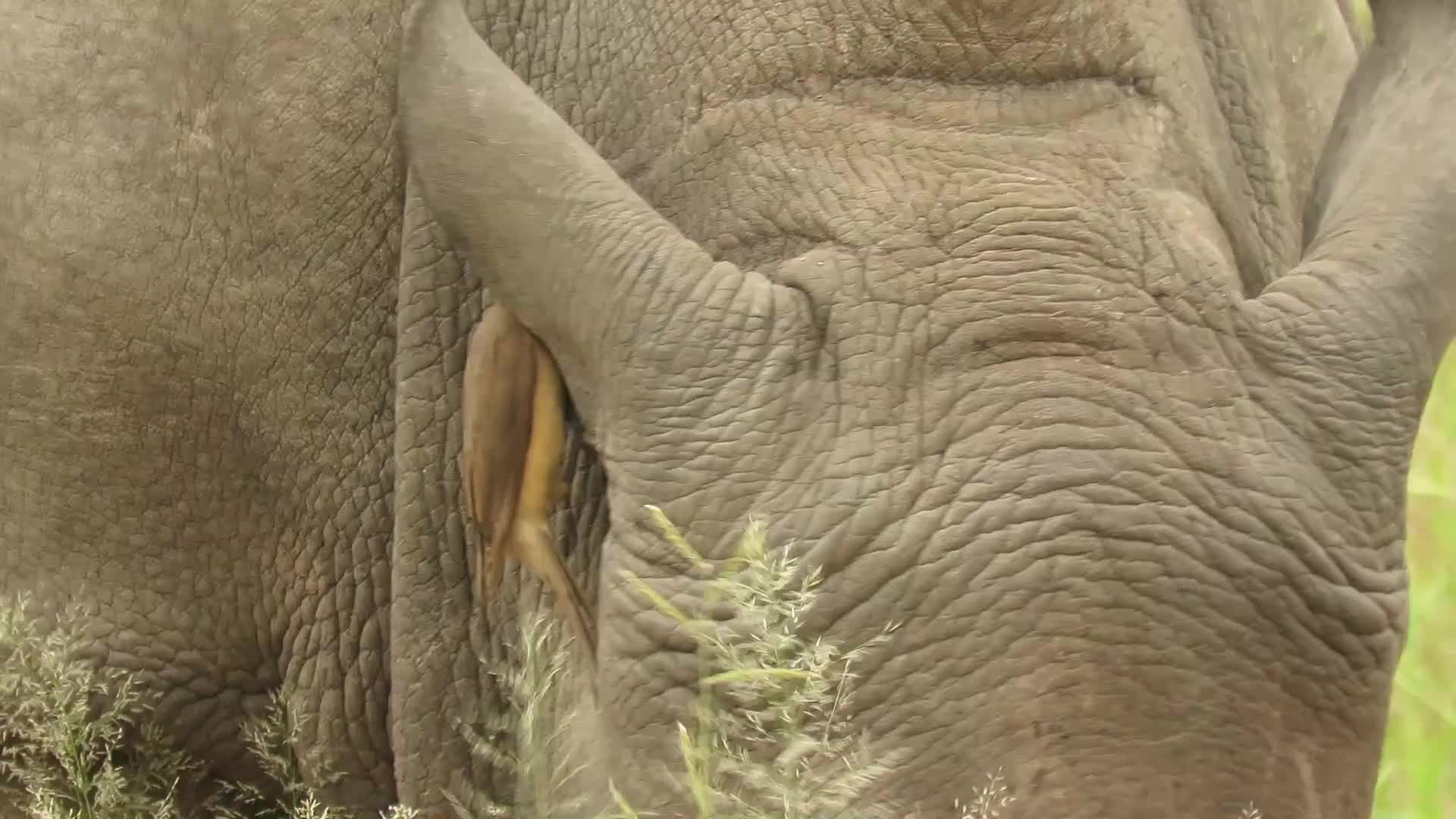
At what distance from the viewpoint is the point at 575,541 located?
198 cm

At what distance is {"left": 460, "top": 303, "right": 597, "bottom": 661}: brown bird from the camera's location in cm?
186

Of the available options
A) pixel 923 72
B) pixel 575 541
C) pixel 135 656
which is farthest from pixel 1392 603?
pixel 135 656

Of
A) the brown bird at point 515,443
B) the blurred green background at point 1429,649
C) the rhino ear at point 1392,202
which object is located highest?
A: the rhino ear at point 1392,202

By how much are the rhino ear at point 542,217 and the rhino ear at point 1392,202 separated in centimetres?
53

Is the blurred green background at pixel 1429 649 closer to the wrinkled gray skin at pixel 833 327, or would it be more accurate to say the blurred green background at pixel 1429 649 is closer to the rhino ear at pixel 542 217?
the wrinkled gray skin at pixel 833 327

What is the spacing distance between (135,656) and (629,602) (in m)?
0.90

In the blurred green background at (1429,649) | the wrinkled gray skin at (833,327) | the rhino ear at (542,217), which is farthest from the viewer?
the blurred green background at (1429,649)

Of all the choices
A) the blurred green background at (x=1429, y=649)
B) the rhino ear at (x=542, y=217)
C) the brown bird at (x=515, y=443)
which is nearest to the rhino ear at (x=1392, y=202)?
the rhino ear at (x=542, y=217)

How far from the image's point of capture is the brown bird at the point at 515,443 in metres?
1.86

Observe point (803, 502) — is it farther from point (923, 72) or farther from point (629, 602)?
point (923, 72)

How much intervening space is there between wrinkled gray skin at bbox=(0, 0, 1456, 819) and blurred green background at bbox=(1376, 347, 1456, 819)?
36.4 inches

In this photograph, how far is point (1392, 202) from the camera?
6.04 ft

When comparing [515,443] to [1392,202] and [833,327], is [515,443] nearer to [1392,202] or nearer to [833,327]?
[833,327]

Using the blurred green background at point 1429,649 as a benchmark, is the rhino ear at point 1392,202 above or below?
above
